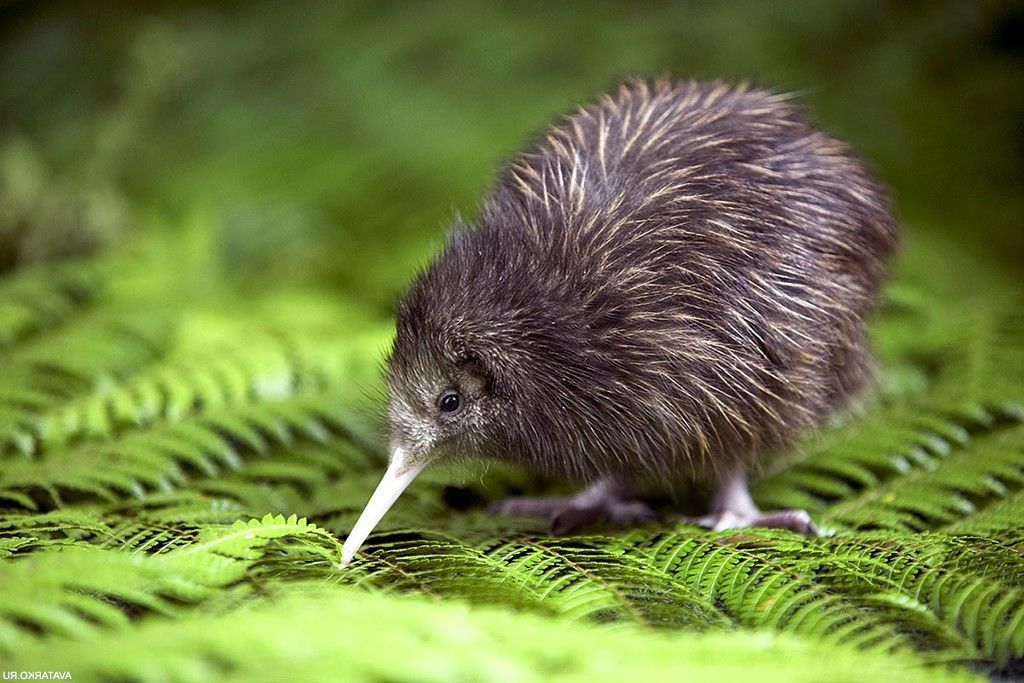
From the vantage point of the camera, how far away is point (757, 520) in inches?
105

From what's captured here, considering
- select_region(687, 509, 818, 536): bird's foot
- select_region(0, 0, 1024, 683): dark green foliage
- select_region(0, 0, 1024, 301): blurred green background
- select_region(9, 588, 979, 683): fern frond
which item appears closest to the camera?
select_region(9, 588, 979, 683): fern frond

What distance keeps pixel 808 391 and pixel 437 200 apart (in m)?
2.57

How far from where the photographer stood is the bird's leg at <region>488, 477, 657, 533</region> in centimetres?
275

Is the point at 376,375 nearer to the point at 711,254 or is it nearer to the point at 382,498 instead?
the point at 382,498

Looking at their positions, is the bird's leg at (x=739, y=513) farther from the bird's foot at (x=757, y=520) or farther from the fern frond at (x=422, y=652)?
the fern frond at (x=422, y=652)

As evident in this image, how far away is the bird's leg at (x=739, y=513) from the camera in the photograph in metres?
2.60

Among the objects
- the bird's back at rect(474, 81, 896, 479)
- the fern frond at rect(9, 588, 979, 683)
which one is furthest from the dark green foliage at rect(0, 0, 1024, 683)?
the bird's back at rect(474, 81, 896, 479)

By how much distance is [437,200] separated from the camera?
4.74 m

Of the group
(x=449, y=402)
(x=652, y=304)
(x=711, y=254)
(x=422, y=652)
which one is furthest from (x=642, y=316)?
(x=422, y=652)

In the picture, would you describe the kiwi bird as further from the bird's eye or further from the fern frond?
the fern frond

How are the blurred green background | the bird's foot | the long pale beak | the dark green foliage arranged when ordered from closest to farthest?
the dark green foliage
the long pale beak
the bird's foot
the blurred green background

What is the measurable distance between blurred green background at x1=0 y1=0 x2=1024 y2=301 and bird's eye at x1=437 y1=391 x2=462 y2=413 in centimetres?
166

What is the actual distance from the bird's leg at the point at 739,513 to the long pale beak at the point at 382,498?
772 mm

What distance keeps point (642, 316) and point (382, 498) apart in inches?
28.7
